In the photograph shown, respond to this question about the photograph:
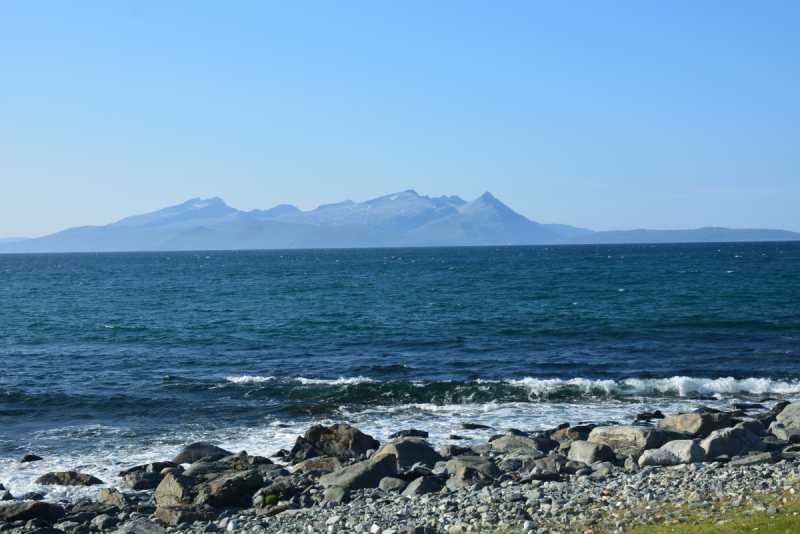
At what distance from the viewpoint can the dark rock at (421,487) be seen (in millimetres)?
14250

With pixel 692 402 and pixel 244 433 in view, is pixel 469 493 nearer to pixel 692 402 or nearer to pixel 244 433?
pixel 244 433

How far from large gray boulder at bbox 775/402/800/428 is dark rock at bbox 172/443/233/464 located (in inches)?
690

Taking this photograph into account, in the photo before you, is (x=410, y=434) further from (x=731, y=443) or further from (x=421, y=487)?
(x=731, y=443)

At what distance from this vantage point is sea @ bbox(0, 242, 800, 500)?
69.6 ft

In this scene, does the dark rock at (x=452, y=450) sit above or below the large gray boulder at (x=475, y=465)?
below

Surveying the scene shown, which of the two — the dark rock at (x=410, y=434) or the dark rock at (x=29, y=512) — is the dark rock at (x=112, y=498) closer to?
the dark rock at (x=29, y=512)

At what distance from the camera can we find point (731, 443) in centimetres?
1650

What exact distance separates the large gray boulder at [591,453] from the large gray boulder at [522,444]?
1259 mm

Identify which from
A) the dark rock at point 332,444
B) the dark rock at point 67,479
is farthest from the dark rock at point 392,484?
the dark rock at point 67,479

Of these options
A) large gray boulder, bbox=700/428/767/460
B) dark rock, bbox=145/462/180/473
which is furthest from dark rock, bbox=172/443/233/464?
large gray boulder, bbox=700/428/767/460

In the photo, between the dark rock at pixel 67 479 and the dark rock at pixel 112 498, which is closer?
the dark rock at pixel 112 498

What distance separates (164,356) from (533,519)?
29.0 metres

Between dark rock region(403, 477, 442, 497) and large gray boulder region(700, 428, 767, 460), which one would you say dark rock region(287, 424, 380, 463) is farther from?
large gray boulder region(700, 428, 767, 460)

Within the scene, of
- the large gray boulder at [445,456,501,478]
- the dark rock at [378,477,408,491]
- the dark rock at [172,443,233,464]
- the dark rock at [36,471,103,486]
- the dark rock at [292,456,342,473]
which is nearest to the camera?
the dark rock at [378,477,408,491]
